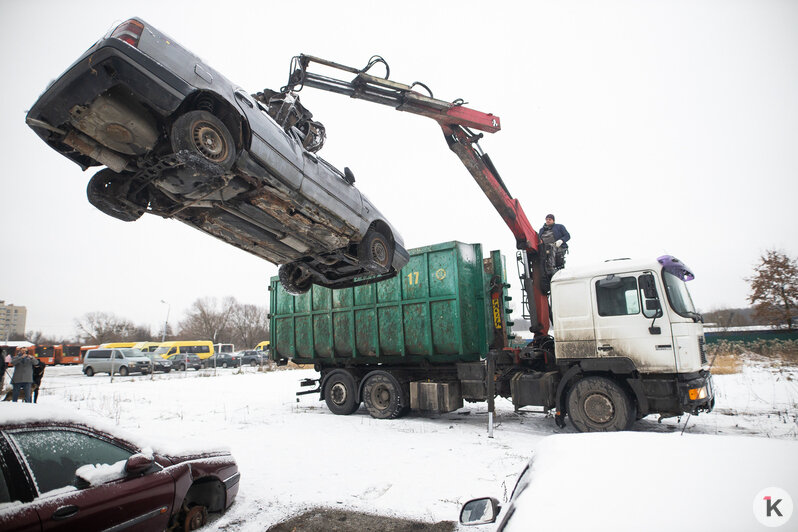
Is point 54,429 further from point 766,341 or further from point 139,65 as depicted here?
point 766,341

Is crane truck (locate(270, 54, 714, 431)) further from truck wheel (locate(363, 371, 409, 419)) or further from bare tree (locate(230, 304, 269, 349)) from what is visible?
bare tree (locate(230, 304, 269, 349))

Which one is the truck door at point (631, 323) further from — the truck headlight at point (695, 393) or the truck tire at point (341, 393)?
the truck tire at point (341, 393)

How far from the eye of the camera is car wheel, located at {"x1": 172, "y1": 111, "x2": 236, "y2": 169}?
3.77m

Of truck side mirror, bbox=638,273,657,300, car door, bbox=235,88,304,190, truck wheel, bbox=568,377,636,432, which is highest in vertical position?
car door, bbox=235,88,304,190

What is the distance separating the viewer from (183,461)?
10.6 feet

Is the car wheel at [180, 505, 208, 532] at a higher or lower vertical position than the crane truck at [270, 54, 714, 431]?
lower

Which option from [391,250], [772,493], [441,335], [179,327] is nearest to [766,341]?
[441,335]

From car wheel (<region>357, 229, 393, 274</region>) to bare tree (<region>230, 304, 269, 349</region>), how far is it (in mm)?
61703

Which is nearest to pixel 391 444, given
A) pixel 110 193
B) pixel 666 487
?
pixel 110 193

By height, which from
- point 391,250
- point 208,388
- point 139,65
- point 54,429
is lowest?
point 208,388

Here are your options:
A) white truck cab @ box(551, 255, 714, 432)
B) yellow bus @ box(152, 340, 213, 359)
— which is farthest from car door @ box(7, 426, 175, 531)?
yellow bus @ box(152, 340, 213, 359)

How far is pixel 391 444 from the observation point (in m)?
6.26

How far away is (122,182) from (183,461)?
9.84 feet

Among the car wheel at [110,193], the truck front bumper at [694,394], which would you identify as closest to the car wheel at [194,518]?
the car wheel at [110,193]
